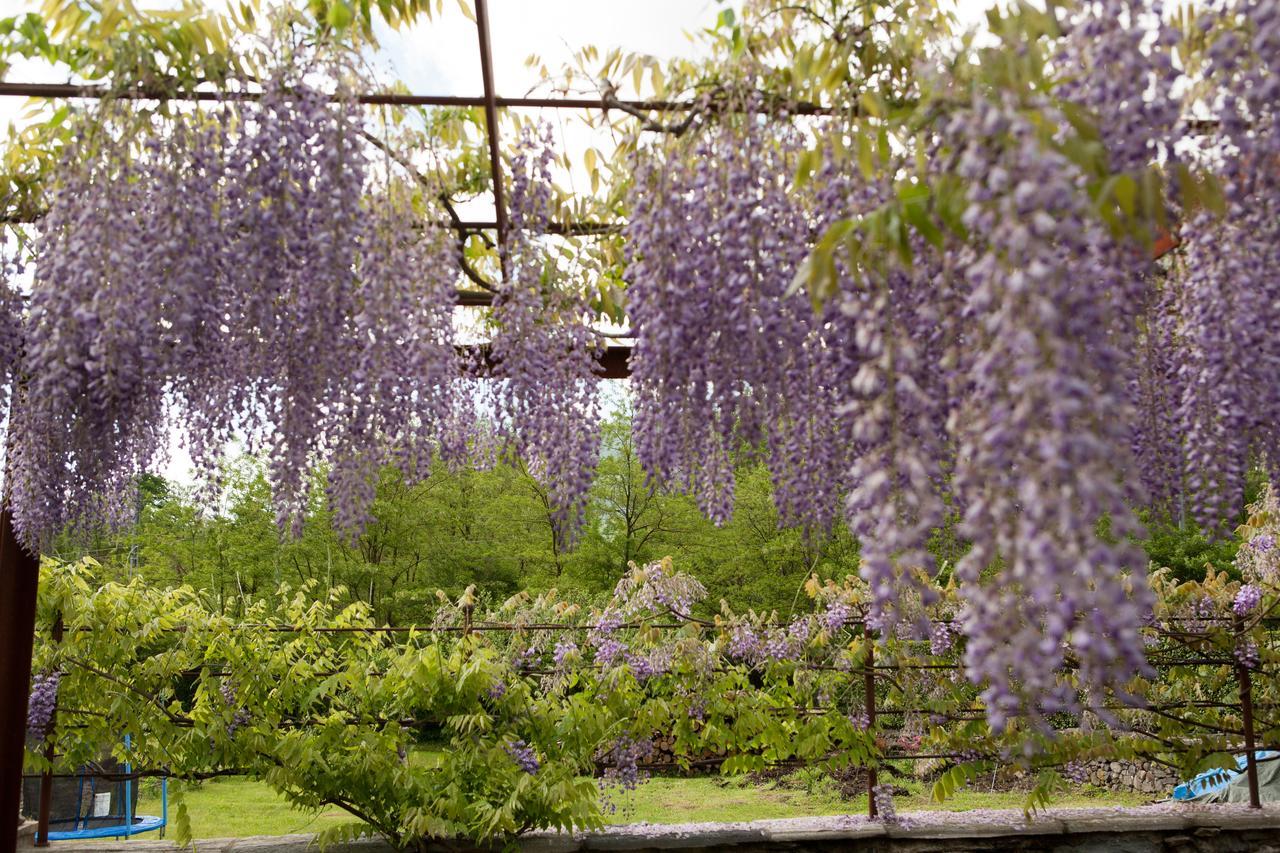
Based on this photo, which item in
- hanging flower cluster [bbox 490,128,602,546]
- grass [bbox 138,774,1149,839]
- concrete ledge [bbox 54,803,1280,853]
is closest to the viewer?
hanging flower cluster [bbox 490,128,602,546]

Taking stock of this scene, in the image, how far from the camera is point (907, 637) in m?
4.49

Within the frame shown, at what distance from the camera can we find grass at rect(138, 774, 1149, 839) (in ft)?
25.1

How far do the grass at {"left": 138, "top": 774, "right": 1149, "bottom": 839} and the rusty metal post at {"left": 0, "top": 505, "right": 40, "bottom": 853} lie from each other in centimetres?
389

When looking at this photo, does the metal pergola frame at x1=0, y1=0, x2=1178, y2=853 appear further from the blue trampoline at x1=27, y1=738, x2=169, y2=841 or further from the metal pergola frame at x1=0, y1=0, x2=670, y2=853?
the blue trampoline at x1=27, y1=738, x2=169, y2=841

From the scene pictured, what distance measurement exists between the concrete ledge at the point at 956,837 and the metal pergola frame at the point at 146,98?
831mm

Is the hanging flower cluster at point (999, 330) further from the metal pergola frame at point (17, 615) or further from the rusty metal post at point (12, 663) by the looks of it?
the rusty metal post at point (12, 663)

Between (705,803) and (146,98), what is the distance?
23.4 feet

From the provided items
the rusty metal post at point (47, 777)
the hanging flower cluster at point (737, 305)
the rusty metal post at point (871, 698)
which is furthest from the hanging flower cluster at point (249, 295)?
the rusty metal post at point (871, 698)

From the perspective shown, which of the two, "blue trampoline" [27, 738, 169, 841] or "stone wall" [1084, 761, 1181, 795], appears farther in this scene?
"stone wall" [1084, 761, 1181, 795]

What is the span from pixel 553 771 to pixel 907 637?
1.63 metres

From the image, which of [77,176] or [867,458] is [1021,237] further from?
[77,176]

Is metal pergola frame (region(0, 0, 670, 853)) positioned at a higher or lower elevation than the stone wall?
higher

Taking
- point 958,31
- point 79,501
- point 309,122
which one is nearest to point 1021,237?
point 958,31

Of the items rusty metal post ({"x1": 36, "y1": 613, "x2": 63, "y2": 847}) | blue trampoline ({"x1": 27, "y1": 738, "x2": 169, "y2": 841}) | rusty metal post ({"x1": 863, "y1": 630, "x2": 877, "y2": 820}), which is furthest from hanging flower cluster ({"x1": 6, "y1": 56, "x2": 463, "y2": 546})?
blue trampoline ({"x1": 27, "y1": 738, "x2": 169, "y2": 841})
